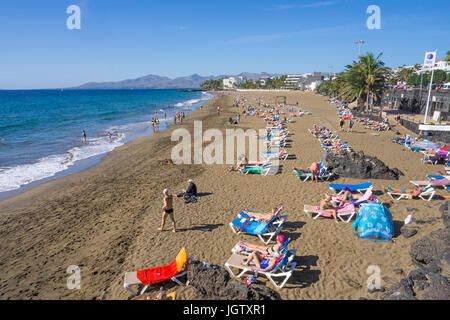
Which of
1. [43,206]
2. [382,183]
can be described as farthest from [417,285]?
[43,206]

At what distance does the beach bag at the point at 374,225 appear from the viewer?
21.5 feet

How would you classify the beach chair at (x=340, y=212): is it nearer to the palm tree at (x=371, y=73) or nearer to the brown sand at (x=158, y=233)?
the brown sand at (x=158, y=233)

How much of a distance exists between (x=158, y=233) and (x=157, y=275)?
219cm

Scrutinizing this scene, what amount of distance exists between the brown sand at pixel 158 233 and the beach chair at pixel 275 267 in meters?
0.21

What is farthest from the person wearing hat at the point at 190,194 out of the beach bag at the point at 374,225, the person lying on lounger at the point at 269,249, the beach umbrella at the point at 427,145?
the beach umbrella at the point at 427,145

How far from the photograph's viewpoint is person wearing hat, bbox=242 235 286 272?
5404 millimetres

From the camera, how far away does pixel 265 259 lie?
5.69 m

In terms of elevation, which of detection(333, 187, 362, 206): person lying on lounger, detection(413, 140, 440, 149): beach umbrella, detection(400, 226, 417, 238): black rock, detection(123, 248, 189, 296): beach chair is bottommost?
detection(123, 248, 189, 296): beach chair

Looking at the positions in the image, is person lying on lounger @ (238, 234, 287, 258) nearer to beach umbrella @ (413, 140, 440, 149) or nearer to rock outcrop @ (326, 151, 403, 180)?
rock outcrop @ (326, 151, 403, 180)

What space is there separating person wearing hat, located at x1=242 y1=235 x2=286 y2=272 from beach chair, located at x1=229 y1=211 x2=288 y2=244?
1002mm

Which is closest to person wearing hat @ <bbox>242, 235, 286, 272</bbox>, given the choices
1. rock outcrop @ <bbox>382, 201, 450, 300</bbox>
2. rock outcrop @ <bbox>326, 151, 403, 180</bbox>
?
rock outcrop @ <bbox>382, 201, 450, 300</bbox>

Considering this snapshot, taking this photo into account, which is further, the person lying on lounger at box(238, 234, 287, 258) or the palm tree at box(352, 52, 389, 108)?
the palm tree at box(352, 52, 389, 108)

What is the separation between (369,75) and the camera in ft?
94.5

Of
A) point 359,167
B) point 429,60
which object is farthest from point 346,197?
point 429,60
